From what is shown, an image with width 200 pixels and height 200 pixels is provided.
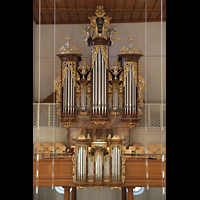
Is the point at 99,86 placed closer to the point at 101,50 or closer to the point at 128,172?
the point at 101,50

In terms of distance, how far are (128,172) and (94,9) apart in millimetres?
5345

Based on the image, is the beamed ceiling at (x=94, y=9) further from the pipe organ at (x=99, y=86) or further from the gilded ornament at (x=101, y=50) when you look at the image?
the gilded ornament at (x=101, y=50)

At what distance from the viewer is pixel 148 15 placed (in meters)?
8.73

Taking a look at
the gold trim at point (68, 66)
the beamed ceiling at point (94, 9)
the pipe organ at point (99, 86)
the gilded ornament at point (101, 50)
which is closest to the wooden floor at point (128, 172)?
the pipe organ at point (99, 86)

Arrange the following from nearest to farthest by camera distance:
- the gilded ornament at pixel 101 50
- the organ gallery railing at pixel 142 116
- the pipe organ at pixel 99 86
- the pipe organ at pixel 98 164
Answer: the pipe organ at pixel 98 164 < the pipe organ at pixel 99 86 < the gilded ornament at pixel 101 50 < the organ gallery railing at pixel 142 116

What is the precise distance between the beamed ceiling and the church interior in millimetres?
32

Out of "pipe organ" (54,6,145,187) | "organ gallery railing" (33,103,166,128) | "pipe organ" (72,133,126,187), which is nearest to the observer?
"pipe organ" (72,133,126,187)

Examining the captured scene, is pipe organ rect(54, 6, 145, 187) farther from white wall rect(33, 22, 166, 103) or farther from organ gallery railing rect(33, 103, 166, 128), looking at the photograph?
Result: white wall rect(33, 22, 166, 103)

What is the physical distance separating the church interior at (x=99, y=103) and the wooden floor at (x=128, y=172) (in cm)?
3

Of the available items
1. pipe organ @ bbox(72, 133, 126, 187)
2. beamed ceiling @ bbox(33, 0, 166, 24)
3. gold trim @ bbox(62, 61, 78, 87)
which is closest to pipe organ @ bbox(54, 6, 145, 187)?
gold trim @ bbox(62, 61, 78, 87)

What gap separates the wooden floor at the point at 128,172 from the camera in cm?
678

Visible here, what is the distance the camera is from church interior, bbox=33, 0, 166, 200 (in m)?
6.81

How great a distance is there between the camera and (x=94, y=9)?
27.7ft

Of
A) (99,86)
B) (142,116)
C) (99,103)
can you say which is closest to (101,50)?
(99,86)
